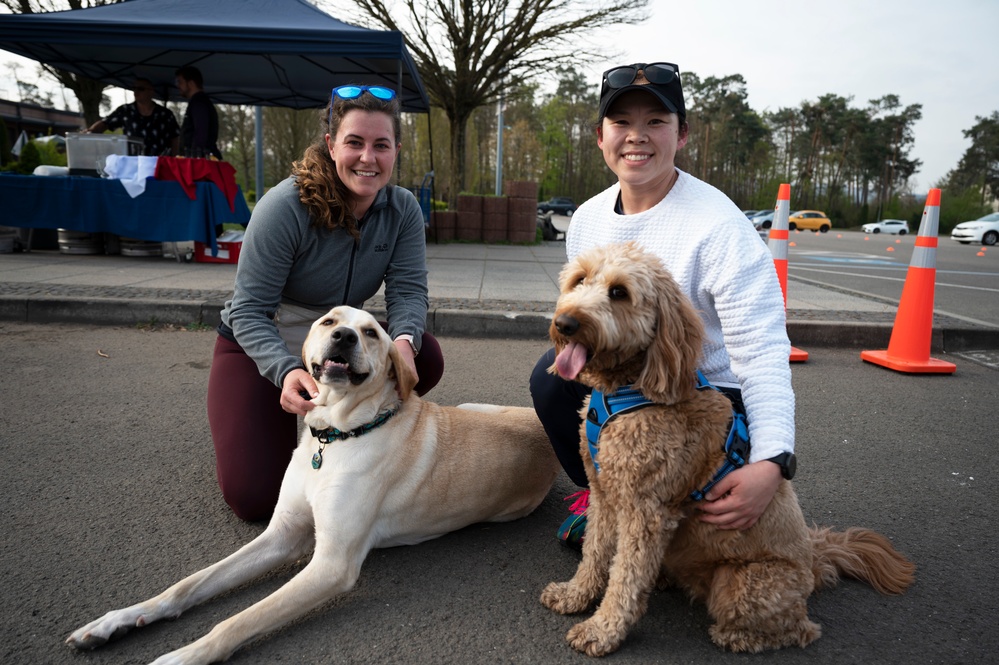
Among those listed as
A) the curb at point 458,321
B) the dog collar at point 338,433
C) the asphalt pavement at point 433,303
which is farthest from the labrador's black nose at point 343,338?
the asphalt pavement at point 433,303

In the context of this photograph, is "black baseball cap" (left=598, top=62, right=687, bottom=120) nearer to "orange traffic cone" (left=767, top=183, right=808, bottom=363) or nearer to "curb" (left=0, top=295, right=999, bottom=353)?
"curb" (left=0, top=295, right=999, bottom=353)

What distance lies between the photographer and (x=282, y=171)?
107 ft

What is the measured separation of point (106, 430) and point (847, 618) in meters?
4.05

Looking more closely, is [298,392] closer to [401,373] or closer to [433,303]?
[401,373]

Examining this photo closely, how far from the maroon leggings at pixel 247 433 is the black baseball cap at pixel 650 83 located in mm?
2188

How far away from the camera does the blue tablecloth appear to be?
30.7ft

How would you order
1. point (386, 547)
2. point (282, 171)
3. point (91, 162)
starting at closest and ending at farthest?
point (386, 547)
point (91, 162)
point (282, 171)

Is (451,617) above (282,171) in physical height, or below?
below

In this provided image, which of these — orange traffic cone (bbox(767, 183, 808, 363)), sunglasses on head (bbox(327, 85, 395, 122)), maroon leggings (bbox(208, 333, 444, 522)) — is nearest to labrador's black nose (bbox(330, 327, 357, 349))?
maroon leggings (bbox(208, 333, 444, 522))

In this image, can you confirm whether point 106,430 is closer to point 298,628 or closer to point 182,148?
point 298,628

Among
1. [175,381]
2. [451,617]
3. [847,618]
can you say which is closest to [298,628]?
[451,617]

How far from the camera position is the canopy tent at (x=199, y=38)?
27.6 ft

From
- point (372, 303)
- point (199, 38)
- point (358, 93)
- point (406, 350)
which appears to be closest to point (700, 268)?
point (406, 350)

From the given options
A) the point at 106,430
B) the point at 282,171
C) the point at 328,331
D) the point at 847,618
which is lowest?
the point at 847,618
